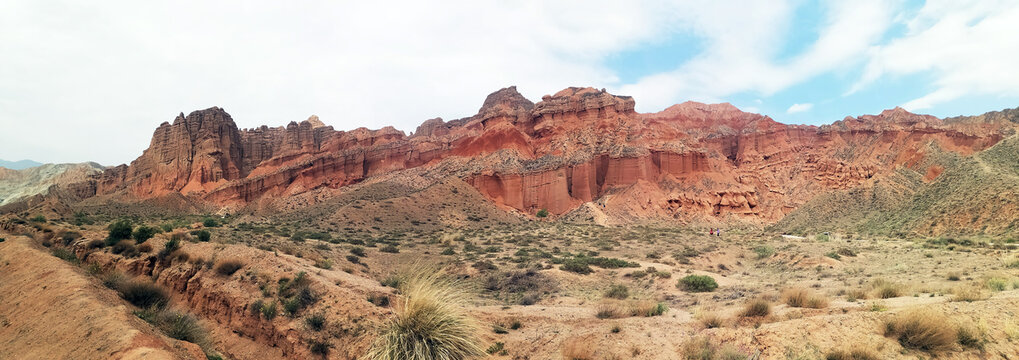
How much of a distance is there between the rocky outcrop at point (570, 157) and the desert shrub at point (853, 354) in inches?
1812

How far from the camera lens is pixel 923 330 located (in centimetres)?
628

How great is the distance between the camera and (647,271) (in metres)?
19.6

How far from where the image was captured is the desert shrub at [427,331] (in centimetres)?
723

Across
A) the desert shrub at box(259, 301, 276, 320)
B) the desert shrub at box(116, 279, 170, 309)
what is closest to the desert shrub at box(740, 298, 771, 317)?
the desert shrub at box(259, 301, 276, 320)

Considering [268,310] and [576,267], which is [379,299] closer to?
[268,310]

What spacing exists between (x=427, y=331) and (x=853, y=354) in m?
6.08

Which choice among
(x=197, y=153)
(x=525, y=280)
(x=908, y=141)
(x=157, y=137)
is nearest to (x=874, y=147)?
(x=908, y=141)

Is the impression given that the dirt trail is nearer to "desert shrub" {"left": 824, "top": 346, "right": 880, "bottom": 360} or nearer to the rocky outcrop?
"desert shrub" {"left": 824, "top": 346, "right": 880, "bottom": 360}

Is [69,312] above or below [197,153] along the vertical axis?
below

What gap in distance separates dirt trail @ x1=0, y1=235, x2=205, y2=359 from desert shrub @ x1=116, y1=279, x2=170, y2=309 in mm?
505

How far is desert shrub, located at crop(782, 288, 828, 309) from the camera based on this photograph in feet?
30.0

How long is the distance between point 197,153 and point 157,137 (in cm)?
912

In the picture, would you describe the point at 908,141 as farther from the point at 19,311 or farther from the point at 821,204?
the point at 19,311

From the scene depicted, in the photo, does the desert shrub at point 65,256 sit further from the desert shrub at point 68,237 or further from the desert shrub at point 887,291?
the desert shrub at point 887,291
